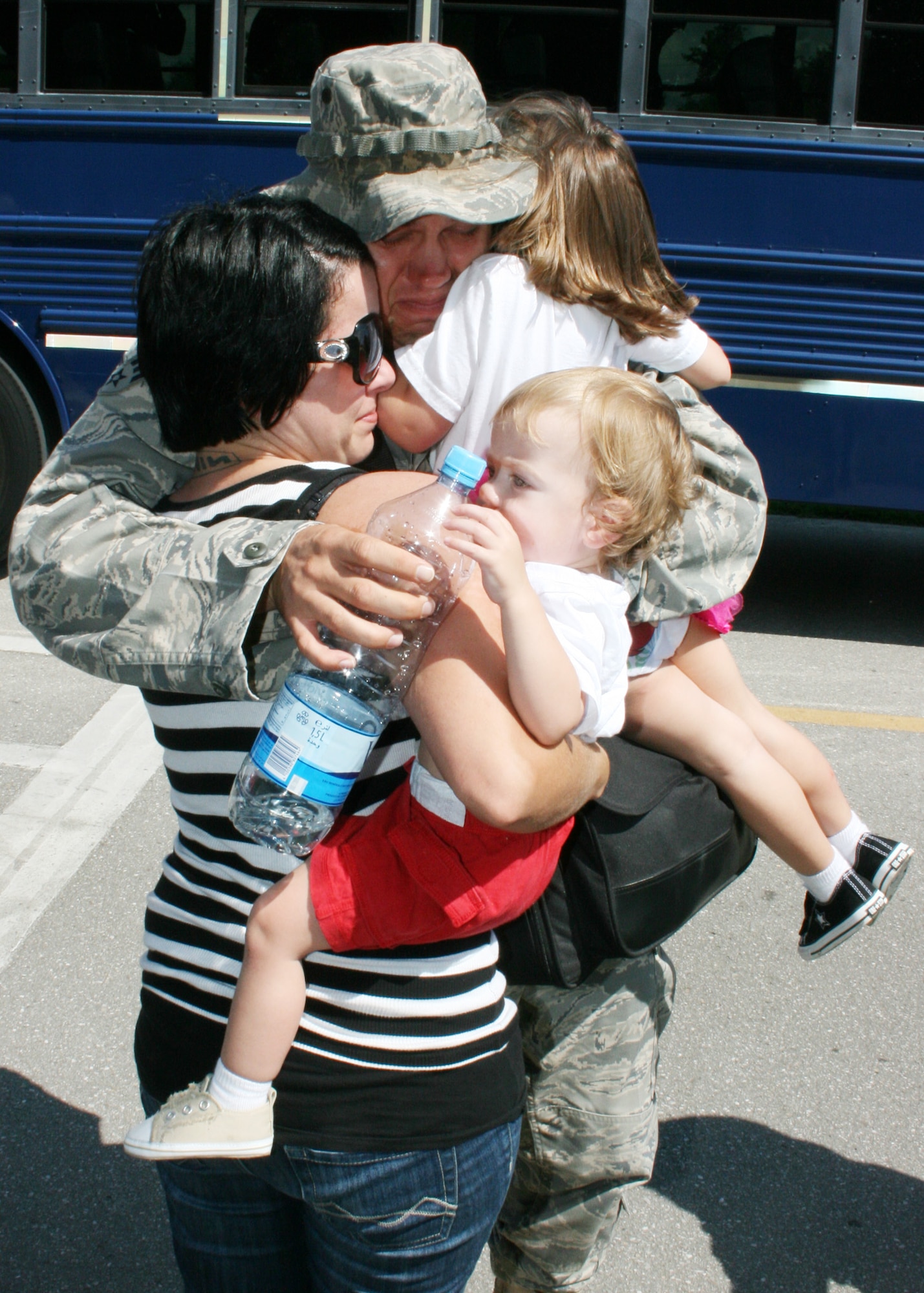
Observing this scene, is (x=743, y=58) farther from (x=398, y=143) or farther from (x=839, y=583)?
(x=398, y=143)

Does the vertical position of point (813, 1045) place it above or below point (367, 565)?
below

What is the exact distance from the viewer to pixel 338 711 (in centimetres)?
121

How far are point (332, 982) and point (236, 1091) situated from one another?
0.49ft

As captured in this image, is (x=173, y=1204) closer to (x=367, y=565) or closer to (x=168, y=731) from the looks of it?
(x=168, y=731)

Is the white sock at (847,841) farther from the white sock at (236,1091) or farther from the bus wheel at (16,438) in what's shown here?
the bus wheel at (16,438)

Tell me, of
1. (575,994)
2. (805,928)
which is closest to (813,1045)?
(805,928)

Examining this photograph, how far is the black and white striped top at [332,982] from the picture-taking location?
1.29 meters

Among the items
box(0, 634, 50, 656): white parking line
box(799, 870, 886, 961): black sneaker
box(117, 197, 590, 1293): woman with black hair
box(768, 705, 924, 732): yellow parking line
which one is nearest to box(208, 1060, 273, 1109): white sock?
box(117, 197, 590, 1293): woman with black hair

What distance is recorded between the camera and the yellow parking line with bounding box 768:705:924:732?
4.79 m

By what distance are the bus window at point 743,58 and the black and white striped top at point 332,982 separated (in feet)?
15.6

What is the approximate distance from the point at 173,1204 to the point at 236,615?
76 centimetres

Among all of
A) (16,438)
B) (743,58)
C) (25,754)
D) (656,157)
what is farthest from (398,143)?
(16,438)

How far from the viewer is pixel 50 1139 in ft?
8.41

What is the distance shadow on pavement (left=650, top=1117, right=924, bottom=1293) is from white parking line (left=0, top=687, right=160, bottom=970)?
5.90 feet
